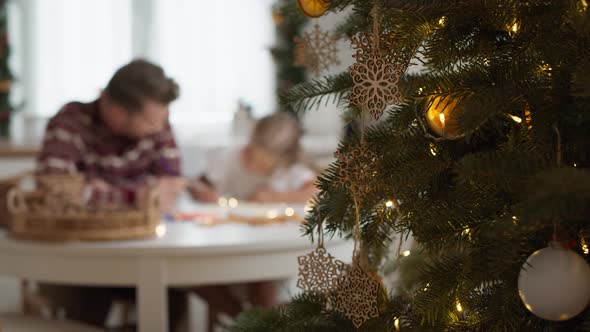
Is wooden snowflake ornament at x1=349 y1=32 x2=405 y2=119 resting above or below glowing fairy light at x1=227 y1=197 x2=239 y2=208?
above

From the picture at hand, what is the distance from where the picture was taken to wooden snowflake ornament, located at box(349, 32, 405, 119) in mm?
926

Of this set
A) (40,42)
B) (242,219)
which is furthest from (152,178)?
(40,42)

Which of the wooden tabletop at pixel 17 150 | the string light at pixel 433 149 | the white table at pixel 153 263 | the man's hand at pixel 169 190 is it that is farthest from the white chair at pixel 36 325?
the wooden tabletop at pixel 17 150

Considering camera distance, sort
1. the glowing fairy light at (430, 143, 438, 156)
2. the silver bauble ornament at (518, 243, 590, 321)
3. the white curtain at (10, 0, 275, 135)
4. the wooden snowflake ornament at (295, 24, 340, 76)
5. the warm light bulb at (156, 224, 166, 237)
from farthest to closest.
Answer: the white curtain at (10, 0, 275, 135)
the warm light bulb at (156, 224, 166, 237)
the wooden snowflake ornament at (295, 24, 340, 76)
the glowing fairy light at (430, 143, 438, 156)
the silver bauble ornament at (518, 243, 590, 321)

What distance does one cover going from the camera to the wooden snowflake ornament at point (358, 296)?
0.97 m

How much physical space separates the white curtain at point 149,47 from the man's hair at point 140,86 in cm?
344

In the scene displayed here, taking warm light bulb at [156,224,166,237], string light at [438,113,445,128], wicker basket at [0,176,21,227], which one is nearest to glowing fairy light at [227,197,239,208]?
warm light bulb at [156,224,166,237]

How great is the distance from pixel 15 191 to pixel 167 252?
50 centimetres

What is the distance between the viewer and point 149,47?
Answer: 18.9 ft

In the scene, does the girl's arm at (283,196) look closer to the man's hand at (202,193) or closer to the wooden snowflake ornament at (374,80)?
the man's hand at (202,193)

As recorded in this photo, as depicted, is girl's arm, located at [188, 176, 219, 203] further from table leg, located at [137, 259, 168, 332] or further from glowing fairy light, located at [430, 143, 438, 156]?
glowing fairy light, located at [430, 143, 438, 156]

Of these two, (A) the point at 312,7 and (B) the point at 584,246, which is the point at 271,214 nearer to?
(A) the point at 312,7

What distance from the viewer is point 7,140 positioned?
530cm

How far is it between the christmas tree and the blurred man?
119 cm
